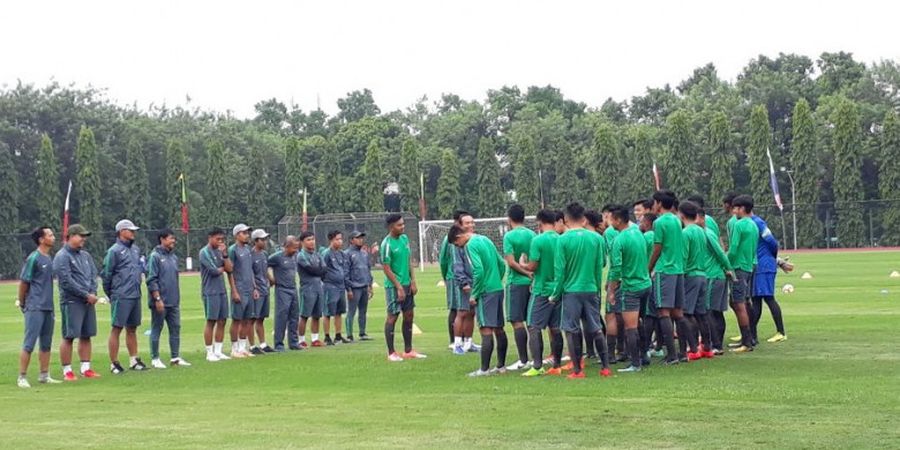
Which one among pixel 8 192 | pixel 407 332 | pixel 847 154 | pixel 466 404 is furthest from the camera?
pixel 847 154

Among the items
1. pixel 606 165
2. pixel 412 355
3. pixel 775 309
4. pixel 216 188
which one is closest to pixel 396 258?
pixel 412 355

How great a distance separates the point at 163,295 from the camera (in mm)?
18047

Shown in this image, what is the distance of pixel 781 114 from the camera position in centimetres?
8431

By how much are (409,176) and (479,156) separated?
5003mm

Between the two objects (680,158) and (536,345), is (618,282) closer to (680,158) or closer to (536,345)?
(536,345)

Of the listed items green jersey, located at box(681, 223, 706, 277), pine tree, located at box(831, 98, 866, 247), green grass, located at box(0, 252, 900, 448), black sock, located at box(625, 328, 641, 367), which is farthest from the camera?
pine tree, located at box(831, 98, 866, 247)

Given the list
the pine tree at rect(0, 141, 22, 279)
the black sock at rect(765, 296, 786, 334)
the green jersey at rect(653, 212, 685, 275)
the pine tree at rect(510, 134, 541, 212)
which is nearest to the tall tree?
the pine tree at rect(510, 134, 541, 212)

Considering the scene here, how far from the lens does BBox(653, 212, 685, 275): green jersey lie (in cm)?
1528

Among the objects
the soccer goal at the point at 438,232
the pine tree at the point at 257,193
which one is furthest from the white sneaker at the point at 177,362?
the pine tree at the point at 257,193

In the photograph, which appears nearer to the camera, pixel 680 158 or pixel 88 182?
pixel 88 182

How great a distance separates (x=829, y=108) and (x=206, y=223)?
39941 mm

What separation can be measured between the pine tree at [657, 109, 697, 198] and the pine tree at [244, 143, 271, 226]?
84.1 feet

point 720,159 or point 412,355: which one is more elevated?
point 720,159

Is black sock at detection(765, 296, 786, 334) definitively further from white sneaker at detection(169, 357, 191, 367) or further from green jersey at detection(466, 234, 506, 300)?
white sneaker at detection(169, 357, 191, 367)
